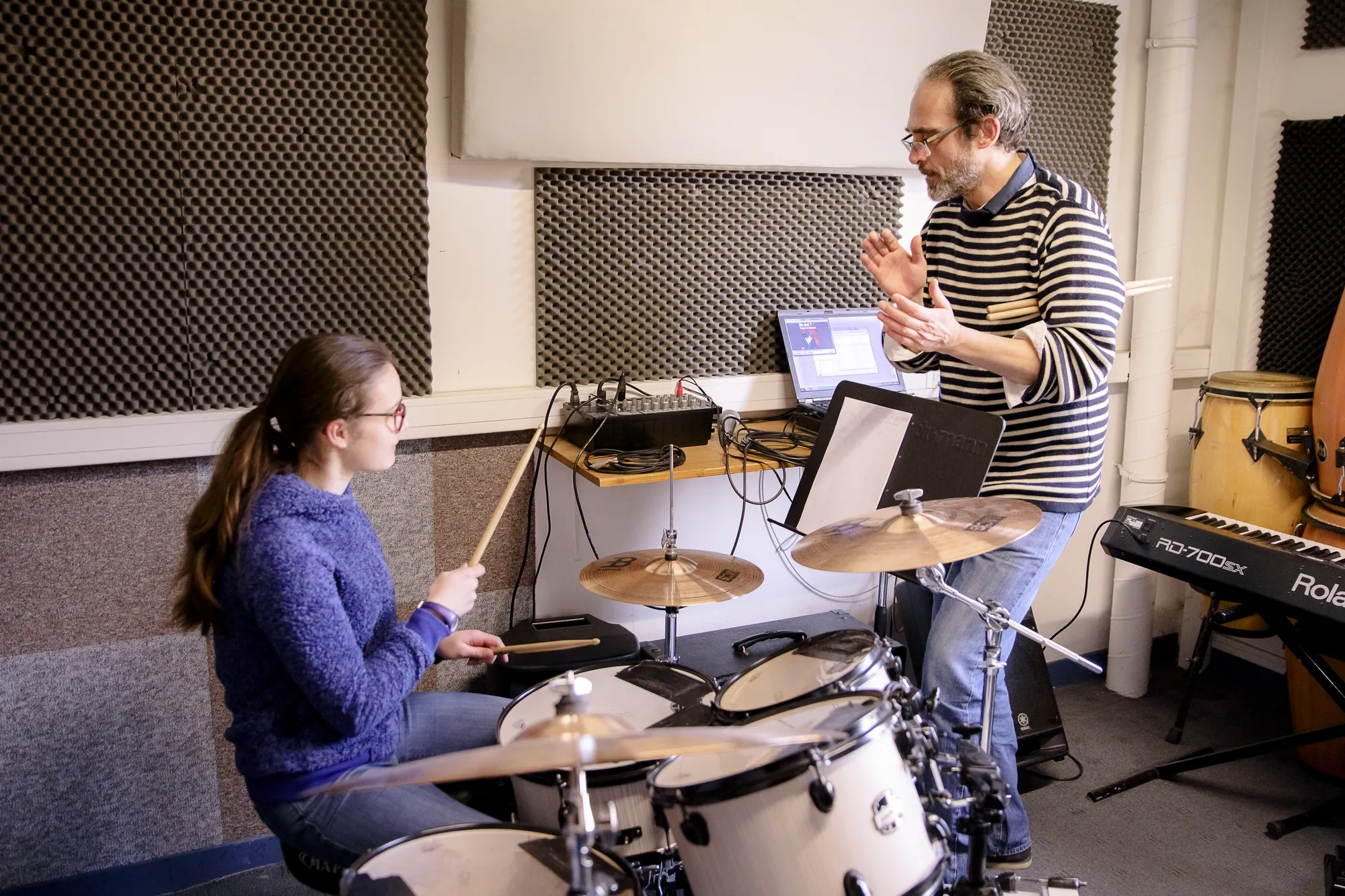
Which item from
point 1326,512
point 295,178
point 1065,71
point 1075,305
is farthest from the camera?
point 1065,71

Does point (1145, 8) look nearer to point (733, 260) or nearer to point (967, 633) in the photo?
point (733, 260)

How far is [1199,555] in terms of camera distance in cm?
277

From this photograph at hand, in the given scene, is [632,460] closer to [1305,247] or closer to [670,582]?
[670,582]

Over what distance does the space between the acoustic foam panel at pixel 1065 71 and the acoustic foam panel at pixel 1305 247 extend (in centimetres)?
57

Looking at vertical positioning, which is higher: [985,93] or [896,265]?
[985,93]

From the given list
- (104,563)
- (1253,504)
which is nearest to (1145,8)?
(1253,504)

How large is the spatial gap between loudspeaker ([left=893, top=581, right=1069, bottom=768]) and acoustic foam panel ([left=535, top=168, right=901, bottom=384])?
2.57 ft

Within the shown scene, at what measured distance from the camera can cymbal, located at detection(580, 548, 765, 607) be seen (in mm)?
2248

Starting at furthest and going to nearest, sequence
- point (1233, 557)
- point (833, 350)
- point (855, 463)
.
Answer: point (833, 350) → point (1233, 557) → point (855, 463)

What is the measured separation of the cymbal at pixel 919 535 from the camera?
5.82 feet

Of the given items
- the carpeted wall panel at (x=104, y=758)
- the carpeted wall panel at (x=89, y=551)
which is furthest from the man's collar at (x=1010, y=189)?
the carpeted wall panel at (x=104, y=758)

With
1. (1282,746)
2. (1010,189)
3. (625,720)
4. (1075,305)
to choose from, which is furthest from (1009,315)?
(1282,746)

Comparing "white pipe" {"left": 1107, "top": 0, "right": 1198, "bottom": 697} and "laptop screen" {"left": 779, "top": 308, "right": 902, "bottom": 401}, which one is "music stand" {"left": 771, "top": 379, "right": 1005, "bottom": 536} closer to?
"laptop screen" {"left": 779, "top": 308, "right": 902, "bottom": 401}

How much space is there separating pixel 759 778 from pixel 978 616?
899 millimetres
